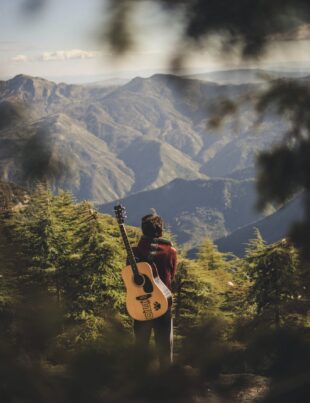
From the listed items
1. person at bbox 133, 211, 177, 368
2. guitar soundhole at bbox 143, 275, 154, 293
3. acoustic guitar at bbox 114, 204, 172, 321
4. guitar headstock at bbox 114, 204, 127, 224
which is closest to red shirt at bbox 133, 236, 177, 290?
person at bbox 133, 211, 177, 368

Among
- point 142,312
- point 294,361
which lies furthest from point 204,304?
point 294,361

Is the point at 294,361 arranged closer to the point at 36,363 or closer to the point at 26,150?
the point at 36,363

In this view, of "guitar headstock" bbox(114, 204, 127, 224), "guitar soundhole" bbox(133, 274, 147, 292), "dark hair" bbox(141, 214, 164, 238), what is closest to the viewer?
"dark hair" bbox(141, 214, 164, 238)

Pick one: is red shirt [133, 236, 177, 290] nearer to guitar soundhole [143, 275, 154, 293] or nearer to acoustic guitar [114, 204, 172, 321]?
acoustic guitar [114, 204, 172, 321]

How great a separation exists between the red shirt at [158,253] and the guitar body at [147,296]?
14 centimetres

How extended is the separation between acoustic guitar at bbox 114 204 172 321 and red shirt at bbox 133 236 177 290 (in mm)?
100

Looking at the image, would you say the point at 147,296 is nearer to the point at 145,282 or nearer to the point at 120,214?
the point at 145,282

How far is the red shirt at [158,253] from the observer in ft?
25.1

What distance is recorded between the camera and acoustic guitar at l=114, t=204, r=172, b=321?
7.61 m

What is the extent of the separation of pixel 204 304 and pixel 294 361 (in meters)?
16.1

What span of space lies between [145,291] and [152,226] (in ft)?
3.13

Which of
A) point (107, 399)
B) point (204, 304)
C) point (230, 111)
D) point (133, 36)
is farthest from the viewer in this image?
point (204, 304)

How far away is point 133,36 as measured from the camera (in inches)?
131

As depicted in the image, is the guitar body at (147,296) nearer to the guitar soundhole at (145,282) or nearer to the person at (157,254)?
the guitar soundhole at (145,282)
